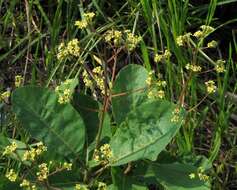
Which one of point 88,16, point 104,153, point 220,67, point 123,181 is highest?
point 88,16

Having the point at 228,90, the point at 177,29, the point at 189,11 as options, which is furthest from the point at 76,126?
the point at 189,11

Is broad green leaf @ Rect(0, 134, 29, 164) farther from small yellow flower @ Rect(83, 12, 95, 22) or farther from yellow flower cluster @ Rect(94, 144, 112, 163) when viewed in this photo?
small yellow flower @ Rect(83, 12, 95, 22)

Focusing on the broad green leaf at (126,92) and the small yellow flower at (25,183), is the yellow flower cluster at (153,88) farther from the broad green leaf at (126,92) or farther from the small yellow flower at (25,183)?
the small yellow flower at (25,183)

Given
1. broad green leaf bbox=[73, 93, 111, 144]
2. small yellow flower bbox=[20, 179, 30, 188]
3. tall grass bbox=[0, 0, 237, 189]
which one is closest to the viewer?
small yellow flower bbox=[20, 179, 30, 188]

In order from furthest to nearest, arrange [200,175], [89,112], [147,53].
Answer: [147,53] → [89,112] → [200,175]

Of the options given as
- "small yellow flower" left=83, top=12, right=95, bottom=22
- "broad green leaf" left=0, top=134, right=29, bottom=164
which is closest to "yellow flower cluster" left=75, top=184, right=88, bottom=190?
"broad green leaf" left=0, top=134, right=29, bottom=164

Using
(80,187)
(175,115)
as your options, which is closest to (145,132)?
(175,115)

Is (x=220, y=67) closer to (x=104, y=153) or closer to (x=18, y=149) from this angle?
(x=104, y=153)
